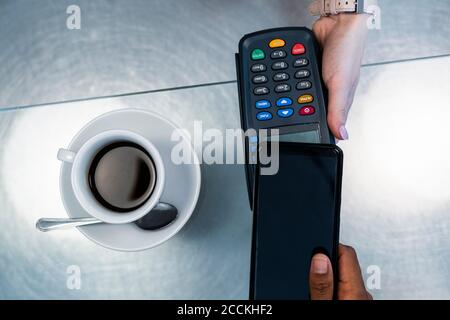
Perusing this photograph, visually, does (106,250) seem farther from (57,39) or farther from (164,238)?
(57,39)

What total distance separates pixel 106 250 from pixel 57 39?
0.20m

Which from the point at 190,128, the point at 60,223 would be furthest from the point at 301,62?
the point at 60,223

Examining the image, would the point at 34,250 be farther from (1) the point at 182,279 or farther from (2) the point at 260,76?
(2) the point at 260,76

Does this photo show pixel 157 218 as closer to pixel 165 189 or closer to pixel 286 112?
pixel 165 189

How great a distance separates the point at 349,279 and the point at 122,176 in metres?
0.21

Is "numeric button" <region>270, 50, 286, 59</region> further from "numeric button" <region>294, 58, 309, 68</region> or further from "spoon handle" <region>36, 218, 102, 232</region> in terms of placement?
"spoon handle" <region>36, 218, 102, 232</region>

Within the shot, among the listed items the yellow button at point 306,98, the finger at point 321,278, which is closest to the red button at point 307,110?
the yellow button at point 306,98

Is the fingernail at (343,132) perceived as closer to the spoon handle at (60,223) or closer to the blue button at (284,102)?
the blue button at (284,102)

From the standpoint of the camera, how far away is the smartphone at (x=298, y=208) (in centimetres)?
44

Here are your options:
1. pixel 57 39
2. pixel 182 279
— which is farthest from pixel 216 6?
pixel 182 279

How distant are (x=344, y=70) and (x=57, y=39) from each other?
10.6 inches
